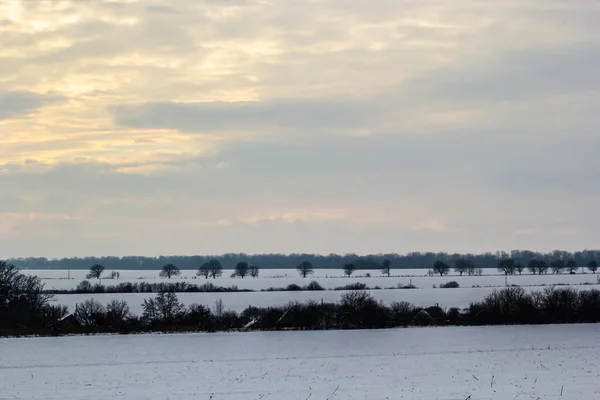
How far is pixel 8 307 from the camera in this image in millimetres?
53594

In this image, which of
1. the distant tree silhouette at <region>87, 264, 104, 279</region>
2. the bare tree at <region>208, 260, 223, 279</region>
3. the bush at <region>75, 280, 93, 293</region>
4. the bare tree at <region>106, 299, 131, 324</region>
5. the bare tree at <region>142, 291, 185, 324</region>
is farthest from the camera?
the bare tree at <region>208, 260, 223, 279</region>

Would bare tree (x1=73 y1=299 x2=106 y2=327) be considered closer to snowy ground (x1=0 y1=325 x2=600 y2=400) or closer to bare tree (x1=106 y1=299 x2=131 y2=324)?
bare tree (x1=106 y1=299 x2=131 y2=324)

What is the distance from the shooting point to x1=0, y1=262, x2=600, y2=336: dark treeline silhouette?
50.3m

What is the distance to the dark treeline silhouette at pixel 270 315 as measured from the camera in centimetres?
5031

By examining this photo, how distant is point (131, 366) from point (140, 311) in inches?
1310

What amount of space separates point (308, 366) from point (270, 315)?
22.7 meters

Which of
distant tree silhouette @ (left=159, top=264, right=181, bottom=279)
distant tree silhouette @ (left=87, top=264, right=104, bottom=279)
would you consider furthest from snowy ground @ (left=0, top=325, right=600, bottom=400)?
distant tree silhouette @ (left=87, top=264, right=104, bottom=279)

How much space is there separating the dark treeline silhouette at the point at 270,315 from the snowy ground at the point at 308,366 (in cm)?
581

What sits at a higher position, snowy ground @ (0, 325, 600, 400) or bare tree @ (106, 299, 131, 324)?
bare tree @ (106, 299, 131, 324)

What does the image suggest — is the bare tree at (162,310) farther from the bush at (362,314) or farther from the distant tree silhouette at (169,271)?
the distant tree silhouette at (169,271)

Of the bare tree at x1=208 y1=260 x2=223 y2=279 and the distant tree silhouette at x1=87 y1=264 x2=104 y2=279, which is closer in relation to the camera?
the distant tree silhouette at x1=87 y1=264 x2=104 y2=279

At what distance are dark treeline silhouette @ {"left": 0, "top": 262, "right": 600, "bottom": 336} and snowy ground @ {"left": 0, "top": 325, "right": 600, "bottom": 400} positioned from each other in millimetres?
5809

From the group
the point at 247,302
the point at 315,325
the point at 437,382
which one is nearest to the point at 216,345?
the point at 315,325

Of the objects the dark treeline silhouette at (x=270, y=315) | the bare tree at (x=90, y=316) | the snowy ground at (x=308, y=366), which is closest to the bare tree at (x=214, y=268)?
the dark treeline silhouette at (x=270, y=315)
